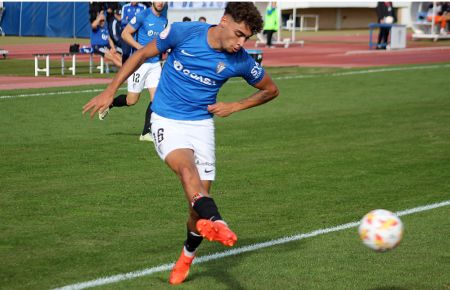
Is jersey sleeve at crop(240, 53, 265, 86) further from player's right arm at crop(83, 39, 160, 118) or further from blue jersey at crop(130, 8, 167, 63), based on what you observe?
blue jersey at crop(130, 8, 167, 63)

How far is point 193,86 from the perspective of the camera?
7574 millimetres

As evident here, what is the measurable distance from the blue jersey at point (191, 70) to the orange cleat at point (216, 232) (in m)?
1.45

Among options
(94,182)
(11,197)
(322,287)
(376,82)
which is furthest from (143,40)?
(376,82)

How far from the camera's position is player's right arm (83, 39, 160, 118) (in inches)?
287

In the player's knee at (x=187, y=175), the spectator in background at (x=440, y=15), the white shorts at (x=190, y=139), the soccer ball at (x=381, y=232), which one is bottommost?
the spectator in background at (x=440, y=15)

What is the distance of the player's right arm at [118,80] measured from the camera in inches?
287

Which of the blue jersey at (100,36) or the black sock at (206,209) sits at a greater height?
the black sock at (206,209)

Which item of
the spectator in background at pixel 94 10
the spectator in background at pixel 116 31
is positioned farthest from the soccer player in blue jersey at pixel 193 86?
the spectator in background at pixel 94 10

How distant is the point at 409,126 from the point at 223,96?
18.8 ft

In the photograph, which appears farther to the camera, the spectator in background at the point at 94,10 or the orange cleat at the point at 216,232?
the spectator in background at the point at 94,10

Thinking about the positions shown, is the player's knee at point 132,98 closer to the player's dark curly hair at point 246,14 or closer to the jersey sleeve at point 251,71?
the jersey sleeve at point 251,71

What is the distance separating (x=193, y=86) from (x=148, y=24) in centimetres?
813

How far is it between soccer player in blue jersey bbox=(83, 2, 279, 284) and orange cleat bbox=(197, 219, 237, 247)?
0.91 meters

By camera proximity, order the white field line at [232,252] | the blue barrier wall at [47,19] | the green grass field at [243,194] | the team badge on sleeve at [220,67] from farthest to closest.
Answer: the blue barrier wall at [47,19] → the green grass field at [243,194] → the team badge on sleeve at [220,67] → the white field line at [232,252]
